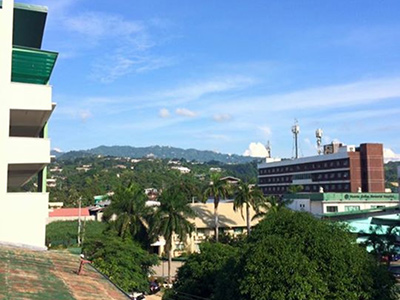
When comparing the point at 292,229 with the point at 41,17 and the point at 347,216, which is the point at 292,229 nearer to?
the point at 41,17

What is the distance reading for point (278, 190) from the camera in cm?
11762

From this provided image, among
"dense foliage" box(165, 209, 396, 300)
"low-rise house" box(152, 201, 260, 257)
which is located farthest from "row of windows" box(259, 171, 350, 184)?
"dense foliage" box(165, 209, 396, 300)

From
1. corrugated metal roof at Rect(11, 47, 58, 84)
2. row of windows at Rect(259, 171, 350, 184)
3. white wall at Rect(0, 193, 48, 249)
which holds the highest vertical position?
corrugated metal roof at Rect(11, 47, 58, 84)

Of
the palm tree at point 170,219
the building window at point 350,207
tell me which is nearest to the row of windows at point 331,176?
the building window at point 350,207

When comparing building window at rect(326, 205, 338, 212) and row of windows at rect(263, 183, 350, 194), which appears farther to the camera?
row of windows at rect(263, 183, 350, 194)

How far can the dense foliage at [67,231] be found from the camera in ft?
190

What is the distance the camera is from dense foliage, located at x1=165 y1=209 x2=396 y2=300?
1742 cm

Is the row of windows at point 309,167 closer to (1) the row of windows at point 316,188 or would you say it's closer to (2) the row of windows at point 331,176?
(2) the row of windows at point 331,176

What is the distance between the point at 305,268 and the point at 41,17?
18194mm

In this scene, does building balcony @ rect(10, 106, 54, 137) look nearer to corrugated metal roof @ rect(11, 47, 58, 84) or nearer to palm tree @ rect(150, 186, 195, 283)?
corrugated metal roof @ rect(11, 47, 58, 84)

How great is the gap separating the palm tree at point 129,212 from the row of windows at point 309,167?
5996 centimetres

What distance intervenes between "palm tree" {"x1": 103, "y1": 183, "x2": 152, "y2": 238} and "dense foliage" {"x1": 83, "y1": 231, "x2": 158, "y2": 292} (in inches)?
248

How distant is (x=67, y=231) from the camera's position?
6322 centimetres

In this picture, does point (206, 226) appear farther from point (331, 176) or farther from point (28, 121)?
point (331, 176)
